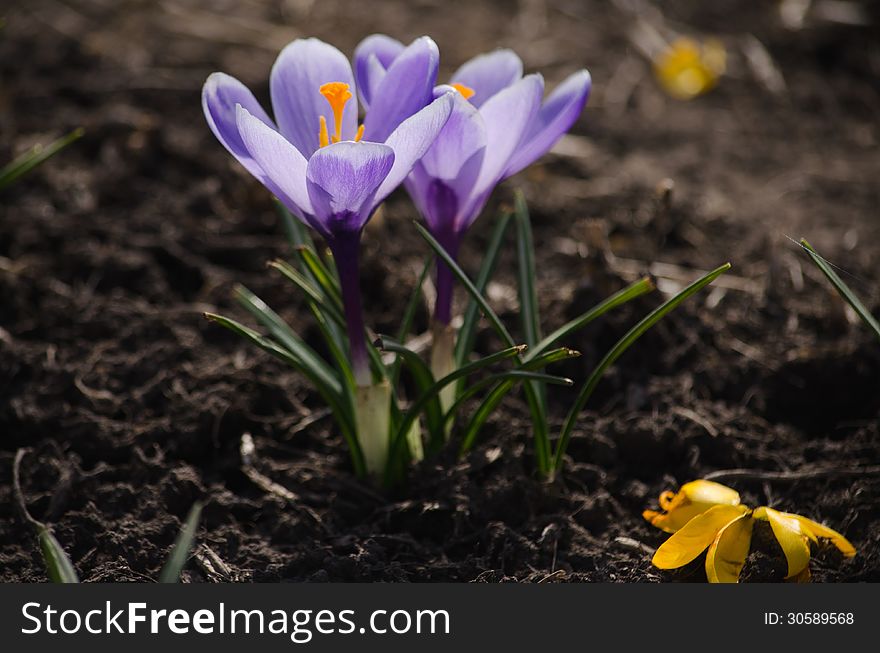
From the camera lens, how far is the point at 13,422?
1.88 m

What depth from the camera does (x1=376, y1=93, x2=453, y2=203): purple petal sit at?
50.9 inches

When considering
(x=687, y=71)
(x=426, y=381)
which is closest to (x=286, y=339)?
(x=426, y=381)

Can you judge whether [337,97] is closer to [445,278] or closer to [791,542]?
[445,278]

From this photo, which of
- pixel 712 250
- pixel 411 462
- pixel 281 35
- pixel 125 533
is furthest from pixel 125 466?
pixel 281 35

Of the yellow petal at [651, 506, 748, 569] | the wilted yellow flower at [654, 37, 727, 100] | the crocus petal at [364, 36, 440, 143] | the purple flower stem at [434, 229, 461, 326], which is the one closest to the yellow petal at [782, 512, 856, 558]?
the yellow petal at [651, 506, 748, 569]

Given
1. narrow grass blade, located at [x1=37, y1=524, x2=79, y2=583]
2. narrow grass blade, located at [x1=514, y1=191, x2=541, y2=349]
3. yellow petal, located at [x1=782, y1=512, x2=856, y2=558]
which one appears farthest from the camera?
narrow grass blade, located at [x1=514, y1=191, x2=541, y2=349]

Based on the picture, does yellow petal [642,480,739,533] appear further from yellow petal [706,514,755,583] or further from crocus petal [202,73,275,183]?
crocus petal [202,73,275,183]

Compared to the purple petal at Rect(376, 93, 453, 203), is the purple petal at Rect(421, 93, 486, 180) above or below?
above

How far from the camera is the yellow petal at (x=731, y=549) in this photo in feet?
4.77

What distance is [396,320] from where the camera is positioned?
2215 mm

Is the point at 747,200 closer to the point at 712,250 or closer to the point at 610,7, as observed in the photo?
the point at 712,250

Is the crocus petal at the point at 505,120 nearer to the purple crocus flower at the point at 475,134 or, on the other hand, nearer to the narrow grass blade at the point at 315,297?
the purple crocus flower at the point at 475,134

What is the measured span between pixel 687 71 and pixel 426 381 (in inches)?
86.1

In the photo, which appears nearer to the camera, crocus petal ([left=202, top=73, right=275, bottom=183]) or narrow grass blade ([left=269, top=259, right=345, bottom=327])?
crocus petal ([left=202, top=73, right=275, bottom=183])
